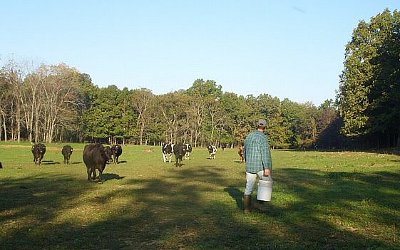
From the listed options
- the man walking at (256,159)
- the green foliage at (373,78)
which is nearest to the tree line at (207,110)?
the green foliage at (373,78)

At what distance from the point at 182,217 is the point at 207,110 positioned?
10340 centimetres

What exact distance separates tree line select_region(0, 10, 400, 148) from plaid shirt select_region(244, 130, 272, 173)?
4534 centimetres

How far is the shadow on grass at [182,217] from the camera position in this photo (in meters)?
8.12

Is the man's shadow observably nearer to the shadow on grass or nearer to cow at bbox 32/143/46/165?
the shadow on grass

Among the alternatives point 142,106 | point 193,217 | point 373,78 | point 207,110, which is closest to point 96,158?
point 193,217

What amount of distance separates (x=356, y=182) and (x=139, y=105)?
9128cm

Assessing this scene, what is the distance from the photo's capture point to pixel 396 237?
8430 mm

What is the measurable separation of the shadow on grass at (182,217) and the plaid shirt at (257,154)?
1257 mm

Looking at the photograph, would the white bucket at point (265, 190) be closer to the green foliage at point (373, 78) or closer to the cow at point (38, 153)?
the cow at point (38, 153)

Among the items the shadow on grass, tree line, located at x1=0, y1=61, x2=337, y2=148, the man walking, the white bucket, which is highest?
tree line, located at x1=0, y1=61, x2=337, y2=148

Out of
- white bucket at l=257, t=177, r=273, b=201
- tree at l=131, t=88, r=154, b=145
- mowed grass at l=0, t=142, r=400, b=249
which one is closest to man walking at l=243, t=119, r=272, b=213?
white bucket at l=257, t=177, r=273, b=201

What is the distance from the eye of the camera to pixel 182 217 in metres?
10.9

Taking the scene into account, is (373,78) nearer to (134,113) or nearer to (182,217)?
(182,217)

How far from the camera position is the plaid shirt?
10977 millimetres
